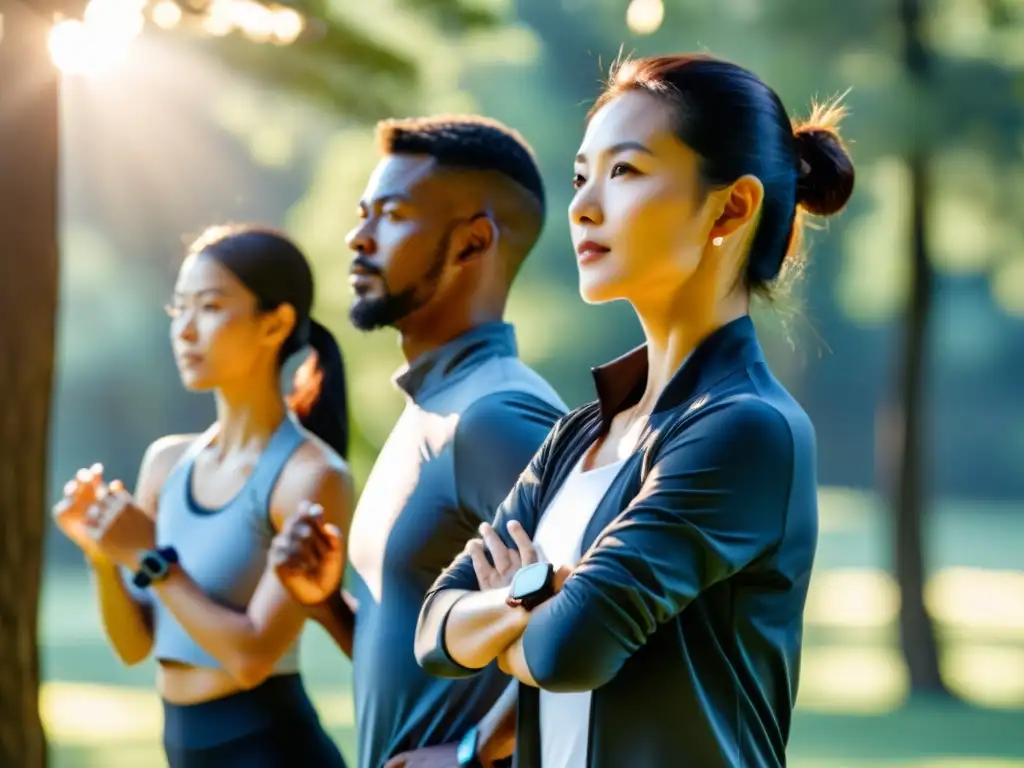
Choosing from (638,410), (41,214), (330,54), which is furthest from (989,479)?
(638,410)

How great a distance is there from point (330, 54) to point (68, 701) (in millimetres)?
7952

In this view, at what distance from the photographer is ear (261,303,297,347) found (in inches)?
138

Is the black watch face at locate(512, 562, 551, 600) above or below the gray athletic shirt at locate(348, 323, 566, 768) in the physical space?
below

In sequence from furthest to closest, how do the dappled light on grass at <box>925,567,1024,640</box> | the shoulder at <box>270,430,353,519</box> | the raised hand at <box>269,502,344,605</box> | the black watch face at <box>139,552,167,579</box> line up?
the dappled light on grass at <box>925,567,1024,640</box>, the shoulder at <box>270,430,353,519</box>, the black watch face at <box>139,552,167,579</box>, the raised hand at <box>269,502,344,605</box>

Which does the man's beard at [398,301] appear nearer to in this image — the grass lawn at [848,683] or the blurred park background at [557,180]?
the blurred park background at [557,180]

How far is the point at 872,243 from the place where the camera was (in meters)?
12.2

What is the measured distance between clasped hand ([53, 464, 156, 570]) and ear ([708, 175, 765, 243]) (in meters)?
1.58

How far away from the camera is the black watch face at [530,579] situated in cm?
188

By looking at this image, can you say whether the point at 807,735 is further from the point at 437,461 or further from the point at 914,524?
the point at 437,461

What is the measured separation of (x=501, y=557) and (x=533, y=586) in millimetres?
152

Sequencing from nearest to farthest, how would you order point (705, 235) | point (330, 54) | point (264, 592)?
point (705, 235), point (264, 592), point (330, 54)

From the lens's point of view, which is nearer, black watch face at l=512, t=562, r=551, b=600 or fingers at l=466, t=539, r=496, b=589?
black watch face at l=512, t=562, r=551, b=600

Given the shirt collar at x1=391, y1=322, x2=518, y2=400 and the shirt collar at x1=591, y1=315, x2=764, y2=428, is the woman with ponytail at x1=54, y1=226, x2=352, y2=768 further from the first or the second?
the shirt collar at x1=591, y1=315, x2=764, y2=428

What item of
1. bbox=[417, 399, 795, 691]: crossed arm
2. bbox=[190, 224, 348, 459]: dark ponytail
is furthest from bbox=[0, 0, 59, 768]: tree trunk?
bbox=[417, 399, 795, 691]: crossed arm
